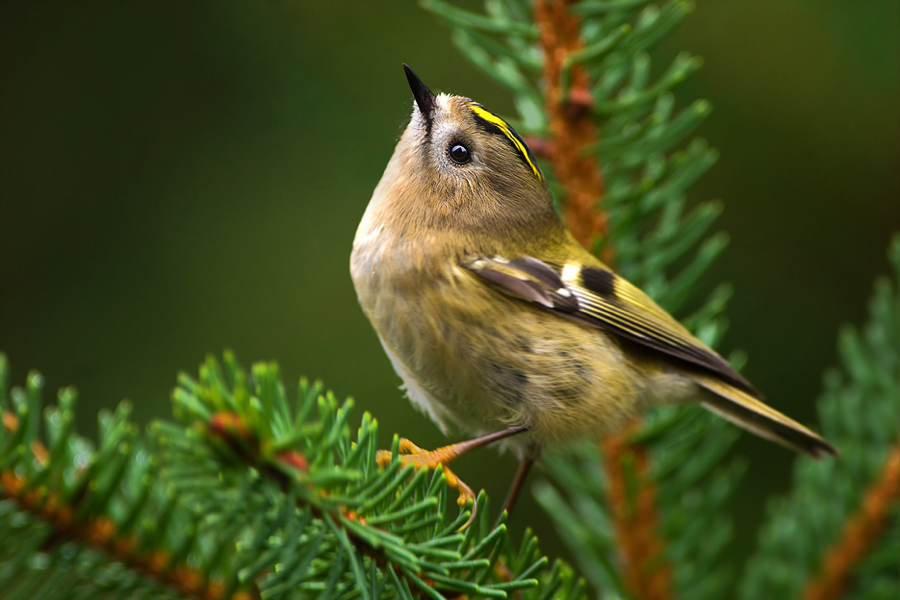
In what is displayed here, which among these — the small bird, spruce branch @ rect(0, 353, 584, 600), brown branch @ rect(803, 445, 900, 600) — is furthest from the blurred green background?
spruce branch @ rect(0, 353, 584, 600)

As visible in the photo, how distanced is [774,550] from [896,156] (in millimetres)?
959

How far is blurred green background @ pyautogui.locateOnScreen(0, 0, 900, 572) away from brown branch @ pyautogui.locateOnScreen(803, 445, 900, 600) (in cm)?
70

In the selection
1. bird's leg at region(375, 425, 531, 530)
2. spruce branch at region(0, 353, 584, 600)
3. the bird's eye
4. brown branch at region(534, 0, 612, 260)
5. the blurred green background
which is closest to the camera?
spruce branch at region(0, 353, 584, 600)

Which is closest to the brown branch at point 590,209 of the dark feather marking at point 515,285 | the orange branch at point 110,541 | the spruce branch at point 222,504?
the dark feather marking at point 515,285

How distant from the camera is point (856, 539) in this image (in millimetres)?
982

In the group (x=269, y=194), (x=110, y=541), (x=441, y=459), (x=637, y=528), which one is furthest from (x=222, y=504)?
(x=269, y=194)

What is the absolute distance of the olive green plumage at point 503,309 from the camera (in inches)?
45.7

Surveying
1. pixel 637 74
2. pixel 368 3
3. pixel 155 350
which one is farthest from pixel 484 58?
pixel 155 350

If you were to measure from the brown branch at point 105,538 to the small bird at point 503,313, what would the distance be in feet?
1.23

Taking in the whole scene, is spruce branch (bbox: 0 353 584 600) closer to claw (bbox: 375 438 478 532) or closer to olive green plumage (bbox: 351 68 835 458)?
claw (bbox: 375 438 478 532)

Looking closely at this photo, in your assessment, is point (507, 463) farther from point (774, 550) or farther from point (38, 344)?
point (38, 344)

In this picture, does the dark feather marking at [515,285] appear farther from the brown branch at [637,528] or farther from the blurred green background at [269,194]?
the blurred green background at [269,194]

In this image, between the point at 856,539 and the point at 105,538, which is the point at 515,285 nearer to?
the point at 856,539

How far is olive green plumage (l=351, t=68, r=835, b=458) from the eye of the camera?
1161 mm
